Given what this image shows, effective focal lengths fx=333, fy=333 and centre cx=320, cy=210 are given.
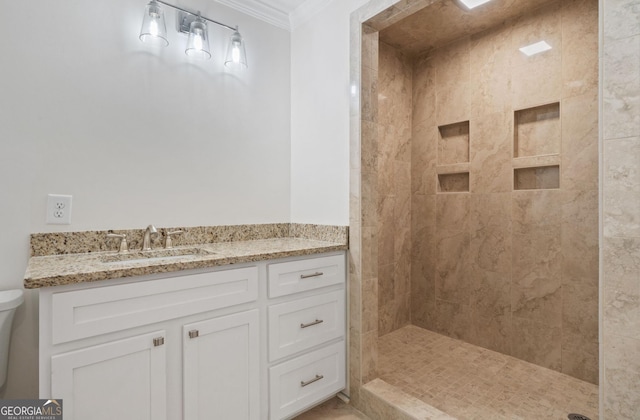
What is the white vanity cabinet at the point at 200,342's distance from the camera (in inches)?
42.8

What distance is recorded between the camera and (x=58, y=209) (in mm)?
1485

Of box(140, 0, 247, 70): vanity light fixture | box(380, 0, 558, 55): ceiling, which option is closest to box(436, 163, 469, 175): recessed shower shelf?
box(380, 0, 558, 55): ceiling

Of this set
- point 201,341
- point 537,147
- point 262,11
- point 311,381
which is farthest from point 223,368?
point 537,147

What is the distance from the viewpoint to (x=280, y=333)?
158cm

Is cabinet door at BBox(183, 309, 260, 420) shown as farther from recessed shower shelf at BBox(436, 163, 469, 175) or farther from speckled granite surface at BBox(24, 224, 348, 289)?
recessed shower shelf at BBox(436, 163, 469, 175)

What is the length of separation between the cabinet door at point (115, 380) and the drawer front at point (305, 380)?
0.51 meters

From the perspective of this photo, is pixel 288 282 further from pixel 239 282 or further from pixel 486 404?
pixel 486 404

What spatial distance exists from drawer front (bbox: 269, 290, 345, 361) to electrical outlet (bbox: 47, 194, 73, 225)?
39.9 inches

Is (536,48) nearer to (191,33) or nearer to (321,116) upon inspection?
(321,116)

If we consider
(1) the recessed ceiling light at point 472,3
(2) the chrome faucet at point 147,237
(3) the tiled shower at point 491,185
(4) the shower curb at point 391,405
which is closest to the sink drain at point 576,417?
(3) the tiled shower at point 491,185

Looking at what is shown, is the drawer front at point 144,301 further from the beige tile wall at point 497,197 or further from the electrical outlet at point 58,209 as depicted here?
the beige tile wall at point 497,197

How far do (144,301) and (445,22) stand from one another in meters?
2.54

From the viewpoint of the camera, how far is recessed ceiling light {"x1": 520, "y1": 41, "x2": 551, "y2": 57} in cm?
218

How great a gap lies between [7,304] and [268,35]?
1953 mm
